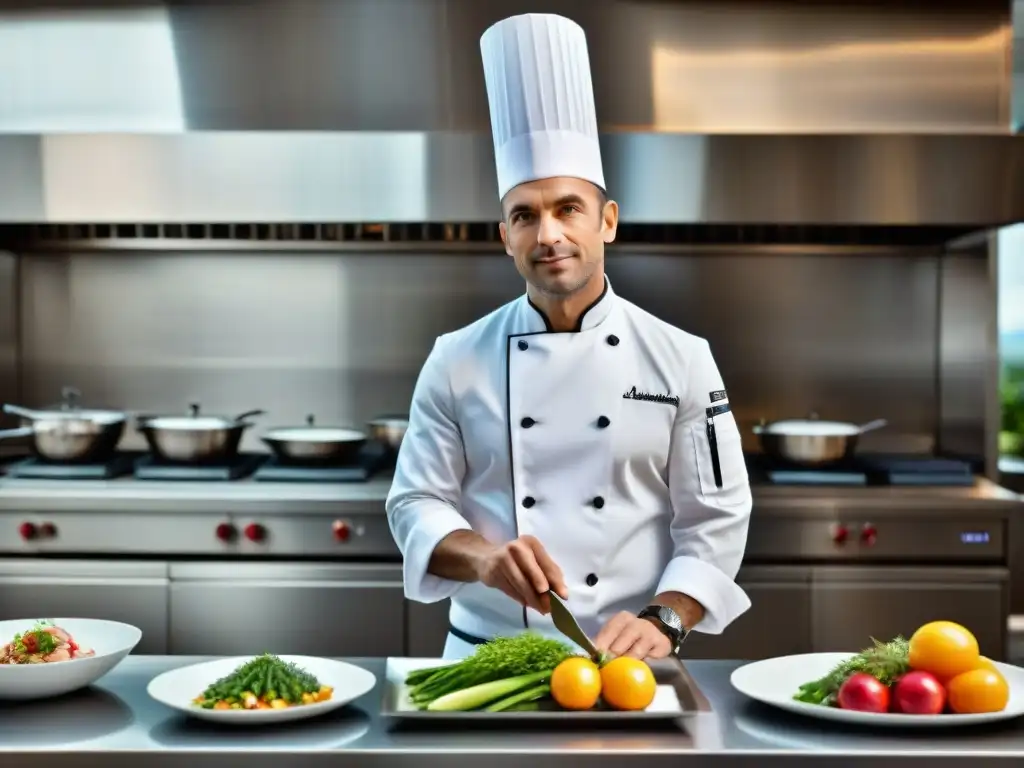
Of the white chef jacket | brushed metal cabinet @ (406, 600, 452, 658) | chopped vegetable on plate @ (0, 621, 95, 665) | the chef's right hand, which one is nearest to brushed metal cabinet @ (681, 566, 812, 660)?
brushed metal cabinet @ (406, 600, 452, 658)

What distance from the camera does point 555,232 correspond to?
1.94m

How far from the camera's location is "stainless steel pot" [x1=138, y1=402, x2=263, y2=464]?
3.59m

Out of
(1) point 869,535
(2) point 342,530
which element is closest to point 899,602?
(1) point 869,535

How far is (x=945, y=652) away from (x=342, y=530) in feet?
6.91

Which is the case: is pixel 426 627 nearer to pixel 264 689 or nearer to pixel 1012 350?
pixel 264 689

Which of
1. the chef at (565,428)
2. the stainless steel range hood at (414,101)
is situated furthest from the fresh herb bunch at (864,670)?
the stainless steel range hood at (414,101)

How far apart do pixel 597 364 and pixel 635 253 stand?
1958 millimetres

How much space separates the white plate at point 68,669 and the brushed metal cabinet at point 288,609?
1.55 meters

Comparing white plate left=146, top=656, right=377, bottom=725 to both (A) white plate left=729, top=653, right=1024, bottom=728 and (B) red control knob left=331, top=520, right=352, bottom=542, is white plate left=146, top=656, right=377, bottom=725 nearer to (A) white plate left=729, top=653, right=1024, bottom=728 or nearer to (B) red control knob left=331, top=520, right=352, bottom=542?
(A) white plate left=729, top=653, right=1024, bottom=728

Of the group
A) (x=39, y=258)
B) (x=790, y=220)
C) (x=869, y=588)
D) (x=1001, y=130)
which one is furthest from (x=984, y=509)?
(x=39, y=258)

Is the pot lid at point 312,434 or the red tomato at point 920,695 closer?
the red tomato at point 920,695

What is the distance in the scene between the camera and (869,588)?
3391 mm

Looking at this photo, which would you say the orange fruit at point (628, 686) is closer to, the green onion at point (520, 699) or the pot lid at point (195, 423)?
the green onion at point (520, 699)

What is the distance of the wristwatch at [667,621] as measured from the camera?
1879mm
